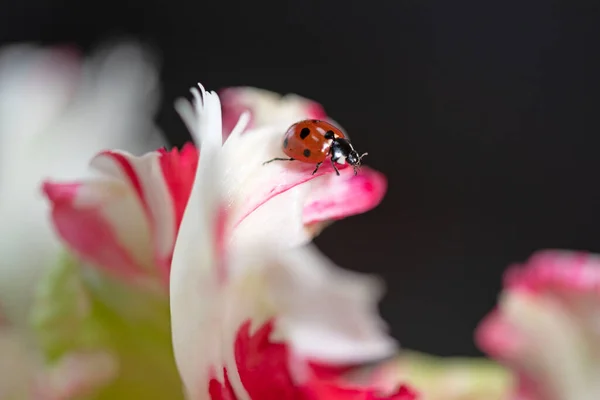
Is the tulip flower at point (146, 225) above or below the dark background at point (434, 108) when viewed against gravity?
below

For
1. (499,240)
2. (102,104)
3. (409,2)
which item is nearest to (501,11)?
(409,2)

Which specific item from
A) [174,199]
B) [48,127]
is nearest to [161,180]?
A: [174,199]

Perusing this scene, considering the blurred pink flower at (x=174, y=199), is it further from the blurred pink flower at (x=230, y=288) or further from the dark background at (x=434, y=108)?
the dark background at (x=434, y=108)

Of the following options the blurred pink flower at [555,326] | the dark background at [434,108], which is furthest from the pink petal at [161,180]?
the dark background at [434,108]

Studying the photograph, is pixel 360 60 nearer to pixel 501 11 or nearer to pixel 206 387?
pixel 501 11

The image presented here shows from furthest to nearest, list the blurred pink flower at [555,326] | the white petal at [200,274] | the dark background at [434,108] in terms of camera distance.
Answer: the dark background at [434,108] < the blurred pink flower at [555,326] < the white petal at [200,274]

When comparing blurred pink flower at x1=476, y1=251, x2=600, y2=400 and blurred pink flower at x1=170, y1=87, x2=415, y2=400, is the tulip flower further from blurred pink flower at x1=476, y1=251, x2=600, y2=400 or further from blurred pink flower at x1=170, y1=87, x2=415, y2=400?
blurred pink flower at x1=476, y1=251, x2=600, y2=400

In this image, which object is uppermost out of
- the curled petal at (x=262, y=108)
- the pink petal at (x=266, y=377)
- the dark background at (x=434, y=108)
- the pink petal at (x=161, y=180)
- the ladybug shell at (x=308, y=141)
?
the dark background at (x=434, y=108)
